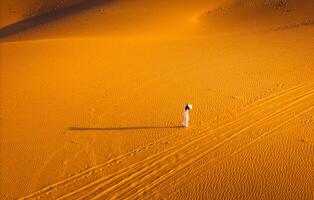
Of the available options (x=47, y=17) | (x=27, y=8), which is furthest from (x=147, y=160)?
(x=27, y=8)

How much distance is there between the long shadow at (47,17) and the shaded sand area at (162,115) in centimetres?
932

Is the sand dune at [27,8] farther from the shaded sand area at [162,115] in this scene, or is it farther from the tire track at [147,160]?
the tire track at [147,160]

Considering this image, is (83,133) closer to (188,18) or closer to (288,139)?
(288,139)

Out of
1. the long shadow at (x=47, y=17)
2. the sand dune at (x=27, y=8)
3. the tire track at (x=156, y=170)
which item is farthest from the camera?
the sand dune at (x=27, y=8)

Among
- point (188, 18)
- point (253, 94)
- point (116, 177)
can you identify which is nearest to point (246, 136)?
point (253, 94)

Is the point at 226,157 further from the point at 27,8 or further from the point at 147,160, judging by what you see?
the point at 27,8

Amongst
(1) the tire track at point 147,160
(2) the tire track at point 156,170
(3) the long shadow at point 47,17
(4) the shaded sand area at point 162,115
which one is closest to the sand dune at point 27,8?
(3) the long shadow at point 47,17

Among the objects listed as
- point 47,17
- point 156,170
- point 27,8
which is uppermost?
point 27,8

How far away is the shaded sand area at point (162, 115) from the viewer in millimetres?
6887

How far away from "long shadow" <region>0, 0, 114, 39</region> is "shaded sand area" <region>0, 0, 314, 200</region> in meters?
9.32

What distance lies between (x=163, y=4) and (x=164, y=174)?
19472 mm

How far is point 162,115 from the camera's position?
31.4 ft

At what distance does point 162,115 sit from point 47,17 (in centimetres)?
2150

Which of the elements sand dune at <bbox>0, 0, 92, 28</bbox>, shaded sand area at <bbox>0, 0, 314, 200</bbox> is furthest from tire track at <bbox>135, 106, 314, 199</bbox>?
sand dune at <bbox>0, 0, 92, 28</bbox>
